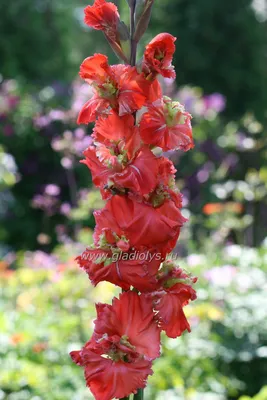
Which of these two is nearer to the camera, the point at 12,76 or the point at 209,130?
the point at 209,130

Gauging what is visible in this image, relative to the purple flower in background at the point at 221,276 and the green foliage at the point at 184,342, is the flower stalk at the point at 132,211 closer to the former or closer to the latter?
the green foliage at the point at 184,342

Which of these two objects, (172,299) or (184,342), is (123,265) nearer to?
(172,299)

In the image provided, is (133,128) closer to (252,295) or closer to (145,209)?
(145,209)

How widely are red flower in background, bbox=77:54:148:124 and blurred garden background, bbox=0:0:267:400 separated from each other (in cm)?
110

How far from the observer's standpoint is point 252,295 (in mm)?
2887

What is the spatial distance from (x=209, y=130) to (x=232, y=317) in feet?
14.2

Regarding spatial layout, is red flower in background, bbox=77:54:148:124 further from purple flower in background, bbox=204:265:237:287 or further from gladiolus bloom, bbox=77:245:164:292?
purple flower in background, bbox=204:265:237:287

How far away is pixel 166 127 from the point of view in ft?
3.78

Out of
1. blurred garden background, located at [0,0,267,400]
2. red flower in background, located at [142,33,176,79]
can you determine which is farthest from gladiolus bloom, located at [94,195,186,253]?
blurred garden background, located at [0,0,267,400]

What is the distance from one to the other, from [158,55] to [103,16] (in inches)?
5.4

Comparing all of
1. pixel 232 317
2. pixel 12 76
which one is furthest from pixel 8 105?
pixel 232 317

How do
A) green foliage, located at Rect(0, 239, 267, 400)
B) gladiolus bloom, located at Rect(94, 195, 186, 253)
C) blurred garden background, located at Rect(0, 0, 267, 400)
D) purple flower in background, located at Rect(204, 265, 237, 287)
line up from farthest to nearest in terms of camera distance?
purple flower in background, located at Rect(204, 265, 237, 287)
blurred garden background, located at Rect(0, 0, 267, 400)
green foliage, located at Rect(0, 239, 267, 400)
gladiolus bloom, located at Rect(94, 195, 186, 253)

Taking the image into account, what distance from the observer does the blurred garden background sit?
106 inches

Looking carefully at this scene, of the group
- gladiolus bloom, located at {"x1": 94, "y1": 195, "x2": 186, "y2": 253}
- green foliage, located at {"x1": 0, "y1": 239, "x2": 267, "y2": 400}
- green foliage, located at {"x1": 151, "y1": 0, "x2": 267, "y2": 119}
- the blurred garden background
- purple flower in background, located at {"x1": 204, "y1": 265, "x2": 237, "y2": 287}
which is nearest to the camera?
gladiolus bloom, located at {"x1": 94, "y1": 195, "x2": 186, "y2": 253}
